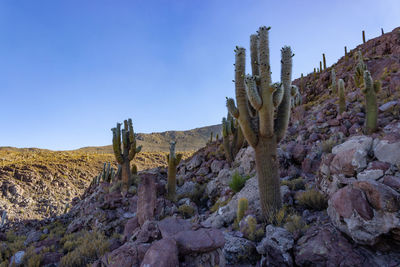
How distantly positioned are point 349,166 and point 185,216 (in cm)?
655

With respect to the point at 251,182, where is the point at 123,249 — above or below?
below

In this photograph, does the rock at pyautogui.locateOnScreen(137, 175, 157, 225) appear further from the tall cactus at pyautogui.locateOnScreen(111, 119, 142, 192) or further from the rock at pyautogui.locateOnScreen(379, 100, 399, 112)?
the rock at pyautogui.locateOnScreen(379, 100, 399, 112)

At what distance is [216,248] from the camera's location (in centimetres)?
445

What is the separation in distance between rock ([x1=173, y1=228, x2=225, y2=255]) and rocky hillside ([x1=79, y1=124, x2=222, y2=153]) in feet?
207

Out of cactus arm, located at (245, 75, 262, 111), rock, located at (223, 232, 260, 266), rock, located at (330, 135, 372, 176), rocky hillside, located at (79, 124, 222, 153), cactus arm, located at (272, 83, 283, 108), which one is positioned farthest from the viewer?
rocky hillside, located at (79, 124, 222, 153)

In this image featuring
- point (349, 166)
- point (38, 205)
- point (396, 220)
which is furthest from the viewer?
point (38, 205)

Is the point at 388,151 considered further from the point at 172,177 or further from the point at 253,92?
the point at 172,177

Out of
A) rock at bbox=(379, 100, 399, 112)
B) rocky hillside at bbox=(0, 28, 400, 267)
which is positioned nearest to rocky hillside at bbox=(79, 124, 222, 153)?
rocky hillside at bbox=(0, 28, 400, 267)

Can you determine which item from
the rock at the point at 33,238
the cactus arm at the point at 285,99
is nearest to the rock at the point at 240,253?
the cactus arm at the point at 285,99

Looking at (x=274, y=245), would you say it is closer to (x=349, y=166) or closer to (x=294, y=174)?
(x=349, y=166)

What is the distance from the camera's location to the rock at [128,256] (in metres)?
4.27

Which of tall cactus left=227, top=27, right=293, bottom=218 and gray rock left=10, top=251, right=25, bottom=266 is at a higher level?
tall cactus left=227, top=27, right=293, bottom=218

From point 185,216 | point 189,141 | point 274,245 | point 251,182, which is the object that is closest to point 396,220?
point 274,245

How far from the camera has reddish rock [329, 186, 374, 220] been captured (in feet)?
12.9
